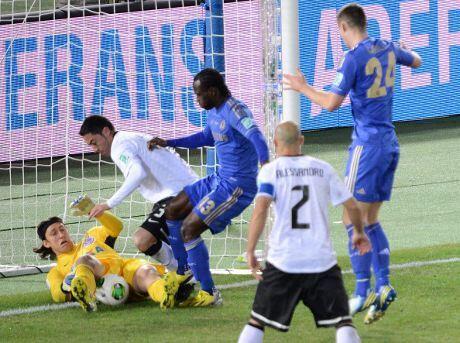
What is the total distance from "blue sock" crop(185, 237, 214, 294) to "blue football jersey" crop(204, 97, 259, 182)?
56 cm

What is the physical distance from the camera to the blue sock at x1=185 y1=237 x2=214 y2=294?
8.55 metres

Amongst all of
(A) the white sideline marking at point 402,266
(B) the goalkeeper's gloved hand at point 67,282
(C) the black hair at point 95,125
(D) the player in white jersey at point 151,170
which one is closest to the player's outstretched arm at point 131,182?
(D) the player in white jersey at point 151,170

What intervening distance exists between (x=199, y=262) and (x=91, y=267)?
87 cm

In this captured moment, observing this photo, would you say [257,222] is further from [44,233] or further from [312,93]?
[44,233]

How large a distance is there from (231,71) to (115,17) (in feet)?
8.03

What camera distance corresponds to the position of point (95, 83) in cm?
1356

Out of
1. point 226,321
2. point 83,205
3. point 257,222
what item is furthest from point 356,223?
point 83,205

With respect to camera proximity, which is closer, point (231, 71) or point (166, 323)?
point (166, 323)

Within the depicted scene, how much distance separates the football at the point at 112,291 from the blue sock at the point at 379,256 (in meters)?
2.01

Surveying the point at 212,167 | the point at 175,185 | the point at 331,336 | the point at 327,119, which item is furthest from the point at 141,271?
the point at 327,119

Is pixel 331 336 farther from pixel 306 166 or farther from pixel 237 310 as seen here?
pixel 306 166

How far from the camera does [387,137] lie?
7.85m

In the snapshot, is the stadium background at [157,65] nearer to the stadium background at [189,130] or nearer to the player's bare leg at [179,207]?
the stadium background at [189,130]

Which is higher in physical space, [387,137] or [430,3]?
[430,3]
